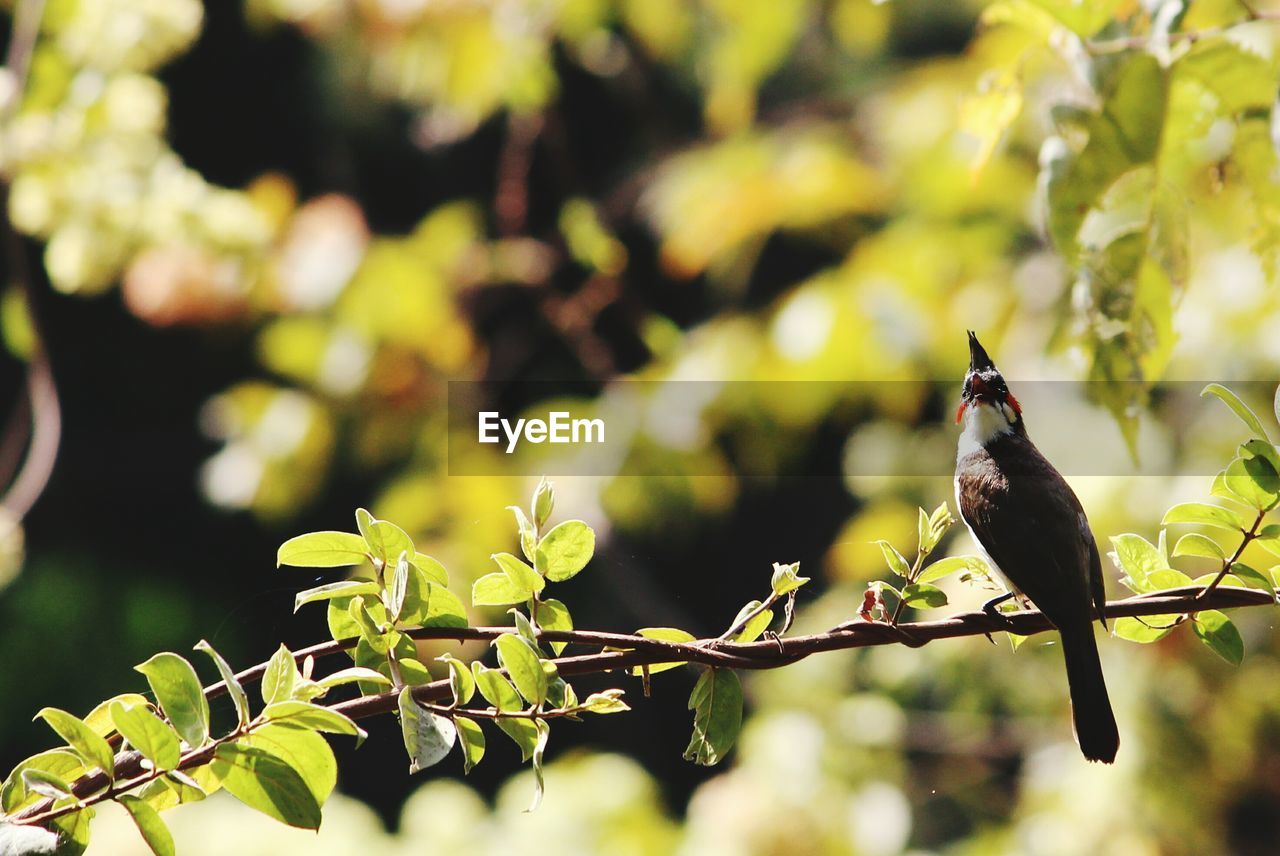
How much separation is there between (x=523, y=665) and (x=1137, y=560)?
10.0 inches

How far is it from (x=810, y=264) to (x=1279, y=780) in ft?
5.17

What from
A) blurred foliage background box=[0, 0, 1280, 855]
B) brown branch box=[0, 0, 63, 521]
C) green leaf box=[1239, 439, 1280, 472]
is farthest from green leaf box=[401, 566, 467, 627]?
brown branch box=[0, 0, 63, 521]

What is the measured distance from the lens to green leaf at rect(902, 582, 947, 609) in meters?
0.47

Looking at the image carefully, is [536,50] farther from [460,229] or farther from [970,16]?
[970,16]

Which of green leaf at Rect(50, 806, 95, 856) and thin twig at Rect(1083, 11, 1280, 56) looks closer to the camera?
green leaf at Rect(50, 806, 95, 856)

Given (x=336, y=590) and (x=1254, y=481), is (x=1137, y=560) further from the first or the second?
(x=336, y=590)

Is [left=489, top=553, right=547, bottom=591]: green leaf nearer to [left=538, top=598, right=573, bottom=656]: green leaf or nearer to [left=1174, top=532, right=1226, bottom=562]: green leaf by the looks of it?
[left=538, top=598, right=573, bottom=656]: green leaf

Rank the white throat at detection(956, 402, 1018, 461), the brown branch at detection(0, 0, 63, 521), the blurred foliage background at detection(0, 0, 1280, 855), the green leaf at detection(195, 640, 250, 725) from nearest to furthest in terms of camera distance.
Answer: the green leaf at detection(195, 640, 250, 725) < the white throat at detection(956, 402, 1018, 461) < the brown branch at detection(0, 0, 63, 521) < the blurred foliage background at detection(0, 0, 1280, 855)

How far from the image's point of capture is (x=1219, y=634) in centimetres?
49

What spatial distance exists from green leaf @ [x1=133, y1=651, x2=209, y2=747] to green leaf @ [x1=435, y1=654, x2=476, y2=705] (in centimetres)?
8

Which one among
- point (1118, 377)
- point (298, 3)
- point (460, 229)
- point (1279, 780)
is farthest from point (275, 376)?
point (1118, 377)

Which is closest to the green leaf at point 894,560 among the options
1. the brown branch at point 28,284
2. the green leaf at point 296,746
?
the green leaf at point 296,746

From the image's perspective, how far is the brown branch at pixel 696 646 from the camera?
1.39 feet

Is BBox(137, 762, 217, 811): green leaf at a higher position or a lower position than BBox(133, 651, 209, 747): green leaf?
lower
